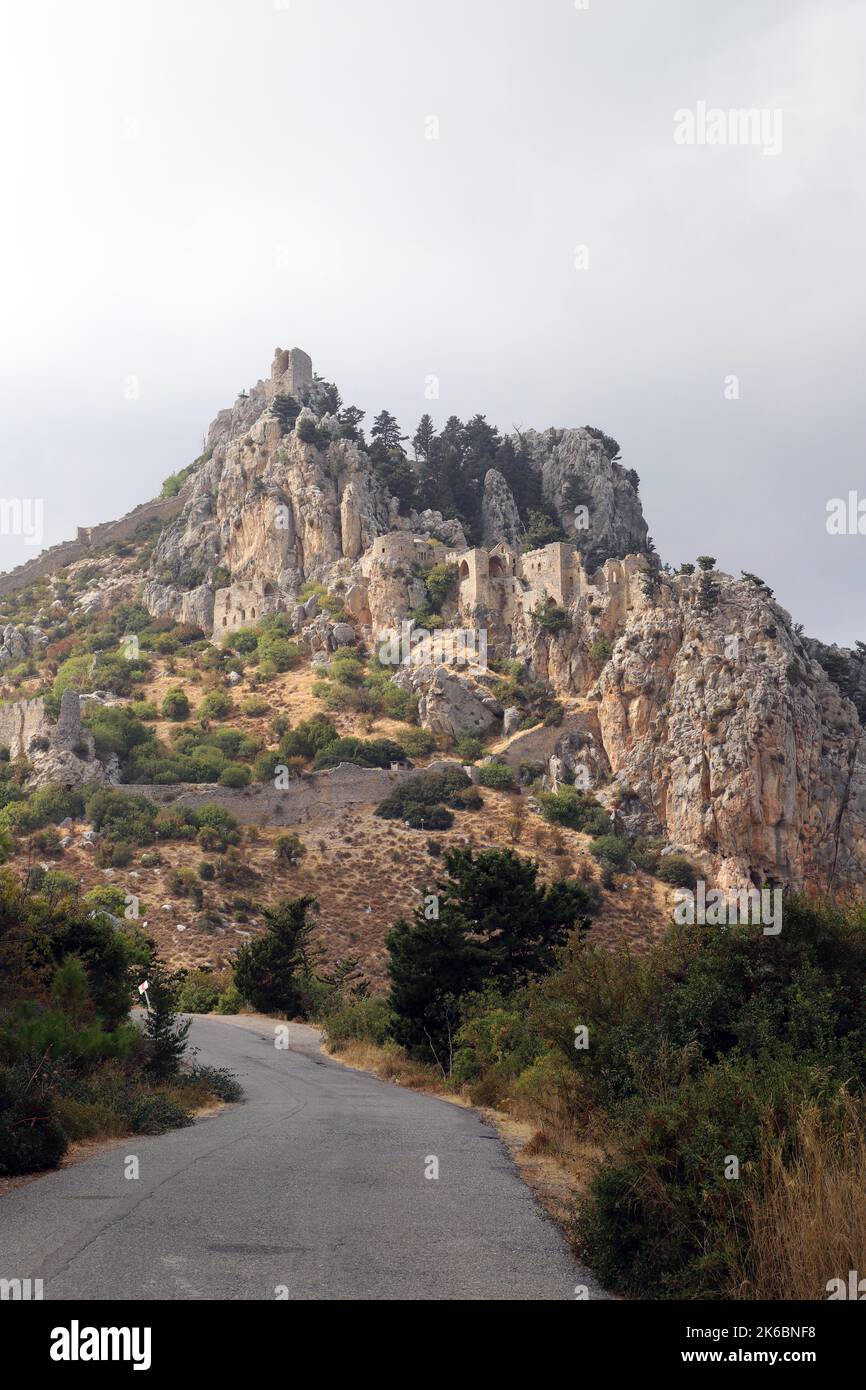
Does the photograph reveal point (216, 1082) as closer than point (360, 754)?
Yes

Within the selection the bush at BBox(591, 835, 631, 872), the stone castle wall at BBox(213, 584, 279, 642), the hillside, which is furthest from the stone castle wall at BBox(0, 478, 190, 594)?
the bush at BBox(591, 835, 631, 872)

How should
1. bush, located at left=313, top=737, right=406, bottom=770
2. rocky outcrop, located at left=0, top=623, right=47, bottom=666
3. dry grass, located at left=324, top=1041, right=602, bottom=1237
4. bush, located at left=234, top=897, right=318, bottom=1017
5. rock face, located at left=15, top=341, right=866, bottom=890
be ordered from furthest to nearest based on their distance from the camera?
rocky outcrop, located at left=0, top=623, right=47, bottom=666 < bush, located at left=313, top=737, right=406, bottom=770 < rock face, located at left=15, top=341, right=866, bottom=890 < bush, located at left=234, top=897, right=318, bottom=1017 < dry grass, located at left=324, top=1041, right=602, bottom=1237

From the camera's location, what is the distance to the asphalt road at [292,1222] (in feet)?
19.1

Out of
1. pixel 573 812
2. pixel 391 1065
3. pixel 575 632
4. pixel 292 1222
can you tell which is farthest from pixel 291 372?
pixel 292 1222

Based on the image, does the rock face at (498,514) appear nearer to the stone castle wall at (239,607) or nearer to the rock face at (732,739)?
the stone castle wall at (239,607)

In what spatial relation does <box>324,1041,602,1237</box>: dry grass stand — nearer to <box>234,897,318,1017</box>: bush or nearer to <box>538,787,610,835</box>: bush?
<box>234,897,318,1017</box>: bush

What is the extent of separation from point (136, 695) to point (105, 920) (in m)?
61.4

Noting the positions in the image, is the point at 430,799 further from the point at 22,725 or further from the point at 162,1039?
the point at 162,1039

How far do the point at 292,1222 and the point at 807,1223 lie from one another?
11.4 ft

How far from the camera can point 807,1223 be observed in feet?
18.8

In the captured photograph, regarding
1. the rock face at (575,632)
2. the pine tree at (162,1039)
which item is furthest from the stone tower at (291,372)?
the pine tree at (162,1039)

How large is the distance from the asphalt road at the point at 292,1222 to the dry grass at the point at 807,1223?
1.10 metres

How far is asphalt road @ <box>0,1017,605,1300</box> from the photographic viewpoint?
5.81 metres

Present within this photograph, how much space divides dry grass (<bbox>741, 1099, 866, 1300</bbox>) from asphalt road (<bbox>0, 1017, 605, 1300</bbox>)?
1098 mm
